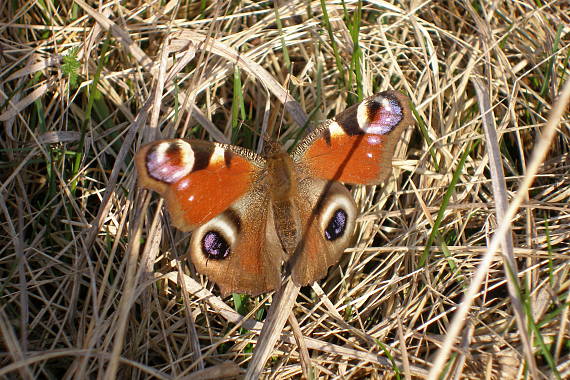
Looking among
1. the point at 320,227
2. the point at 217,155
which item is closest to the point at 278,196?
the point at 320,227

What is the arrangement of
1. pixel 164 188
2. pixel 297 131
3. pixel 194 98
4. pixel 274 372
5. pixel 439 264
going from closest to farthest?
pixel 164 188 < pixel 274 372 < pixel 439 264 < pixel 194 98 < pixel 297 131

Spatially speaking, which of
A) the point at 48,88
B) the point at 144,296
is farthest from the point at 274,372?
the point at 48,88

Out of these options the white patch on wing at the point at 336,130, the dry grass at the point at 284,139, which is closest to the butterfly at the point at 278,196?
the white patch on wing at the point at 336,130

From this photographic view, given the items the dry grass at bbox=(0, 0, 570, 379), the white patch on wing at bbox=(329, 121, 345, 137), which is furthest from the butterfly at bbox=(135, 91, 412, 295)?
the dry grass at bbox=(0, 0, 570, 379)

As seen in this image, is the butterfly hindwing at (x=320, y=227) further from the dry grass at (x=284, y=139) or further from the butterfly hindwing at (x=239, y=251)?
the dry grass at (x=284, y=139)

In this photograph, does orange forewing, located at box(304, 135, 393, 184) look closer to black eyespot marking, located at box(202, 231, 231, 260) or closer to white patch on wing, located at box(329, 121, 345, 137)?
white patch on wing, located at box(329, 121, 345, 137)

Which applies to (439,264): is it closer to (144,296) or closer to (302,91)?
(302,91)
